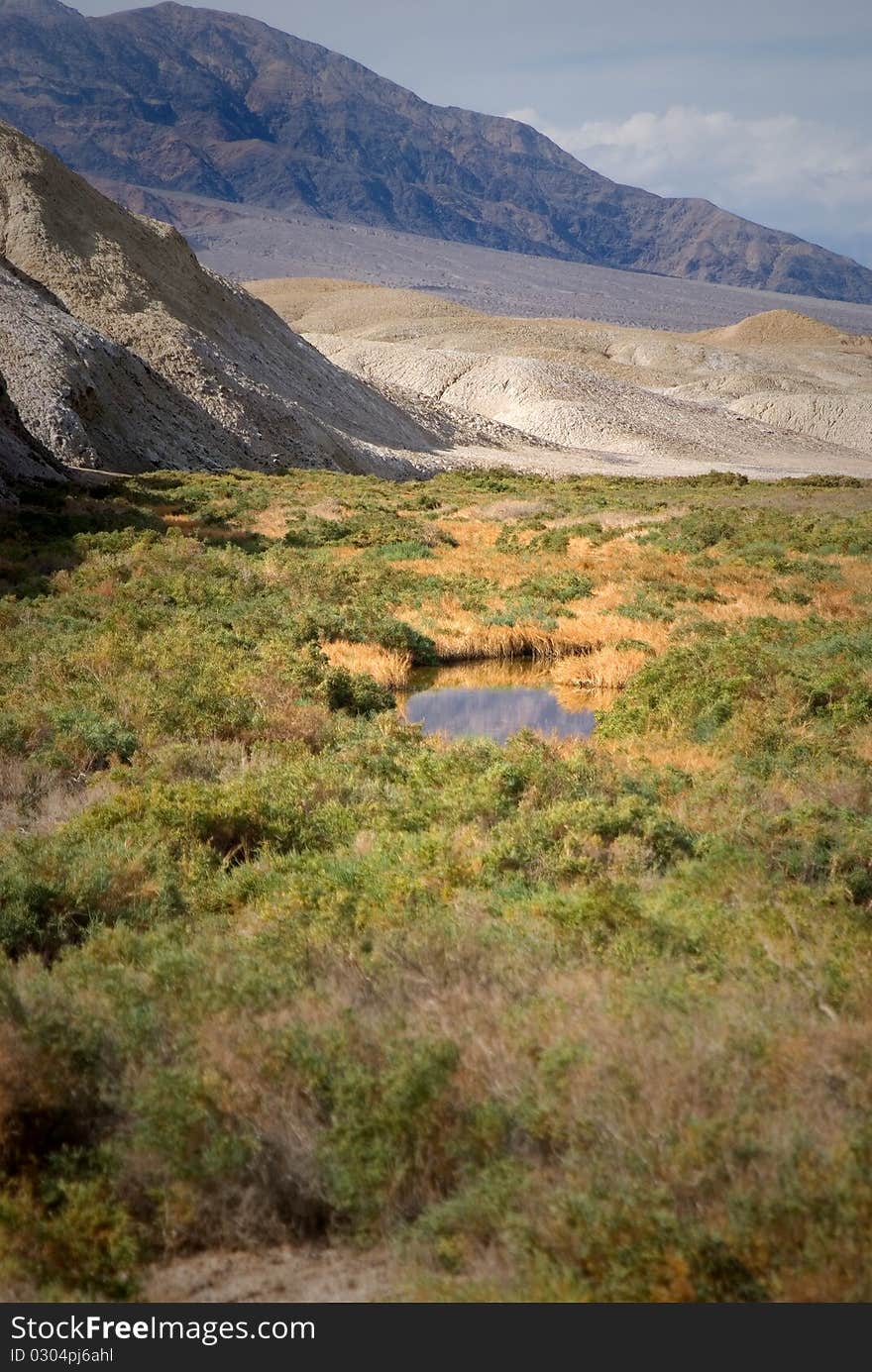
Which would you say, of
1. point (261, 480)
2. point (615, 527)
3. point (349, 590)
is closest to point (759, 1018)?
point (349, 590)

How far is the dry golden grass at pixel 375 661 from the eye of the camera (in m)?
15.8

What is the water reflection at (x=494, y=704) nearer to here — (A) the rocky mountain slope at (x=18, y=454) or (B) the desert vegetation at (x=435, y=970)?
(B) the desert vegetation at (x=435, y=970)

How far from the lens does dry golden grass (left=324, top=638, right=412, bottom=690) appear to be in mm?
15828

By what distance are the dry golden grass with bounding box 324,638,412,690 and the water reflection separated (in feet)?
0.96

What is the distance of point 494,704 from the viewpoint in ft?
50.6

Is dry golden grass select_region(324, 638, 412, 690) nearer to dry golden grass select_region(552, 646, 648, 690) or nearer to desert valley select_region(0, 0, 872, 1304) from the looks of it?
desert valley select_region(0, 0, 872, 1304)

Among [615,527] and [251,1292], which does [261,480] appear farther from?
[251,1292]

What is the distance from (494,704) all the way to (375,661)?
1.88 meters

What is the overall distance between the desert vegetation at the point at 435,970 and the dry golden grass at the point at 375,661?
7 cm

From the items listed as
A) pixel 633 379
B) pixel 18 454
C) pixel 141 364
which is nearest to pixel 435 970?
pixel 18 454

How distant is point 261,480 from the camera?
40219mm

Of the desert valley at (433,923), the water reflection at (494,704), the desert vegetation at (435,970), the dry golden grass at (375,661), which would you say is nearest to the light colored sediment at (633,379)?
the desert valley at (433,923)

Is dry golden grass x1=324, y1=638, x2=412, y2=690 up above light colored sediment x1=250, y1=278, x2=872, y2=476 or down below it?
below

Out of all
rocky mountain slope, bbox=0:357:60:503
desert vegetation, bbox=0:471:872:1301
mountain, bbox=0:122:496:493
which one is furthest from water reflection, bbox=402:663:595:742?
mountain, bbox=0:122:496:493
